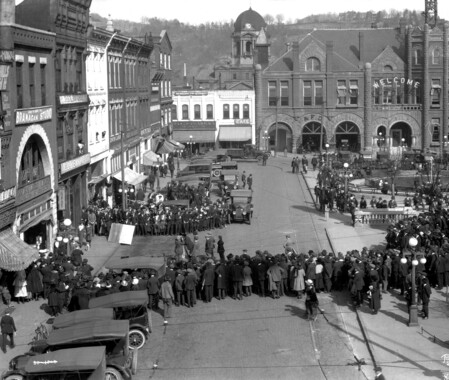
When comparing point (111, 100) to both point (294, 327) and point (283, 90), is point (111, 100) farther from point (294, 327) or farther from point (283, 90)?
point (283, 90)

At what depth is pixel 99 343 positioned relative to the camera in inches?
848

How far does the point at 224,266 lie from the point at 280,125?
62.1 m

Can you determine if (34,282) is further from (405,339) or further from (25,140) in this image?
(405,339)

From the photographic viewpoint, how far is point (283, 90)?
91312 mm

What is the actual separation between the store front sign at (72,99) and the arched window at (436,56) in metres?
54.0

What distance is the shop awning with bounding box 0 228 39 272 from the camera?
29.8 m

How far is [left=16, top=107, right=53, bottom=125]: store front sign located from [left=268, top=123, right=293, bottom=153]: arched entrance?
54595 millimetres

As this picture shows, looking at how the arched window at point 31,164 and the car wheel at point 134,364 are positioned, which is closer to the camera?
the car wheel at point 134,364

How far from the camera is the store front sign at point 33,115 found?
1344 inches

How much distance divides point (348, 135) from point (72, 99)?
174ft

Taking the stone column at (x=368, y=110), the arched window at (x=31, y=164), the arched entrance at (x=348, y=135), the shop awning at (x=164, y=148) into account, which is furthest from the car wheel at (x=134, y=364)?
the arched entrance at (x=348, y=135)

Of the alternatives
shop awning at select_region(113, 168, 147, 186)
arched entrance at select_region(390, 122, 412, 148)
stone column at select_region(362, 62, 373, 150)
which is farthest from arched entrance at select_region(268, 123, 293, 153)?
shop awning at select_region(113, 168, 147, 186)

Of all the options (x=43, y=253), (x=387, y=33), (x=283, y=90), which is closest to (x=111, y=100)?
(x=43, y=253)

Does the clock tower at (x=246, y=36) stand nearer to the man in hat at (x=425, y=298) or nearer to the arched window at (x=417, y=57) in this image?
the arched window at (x=417, y=57)
